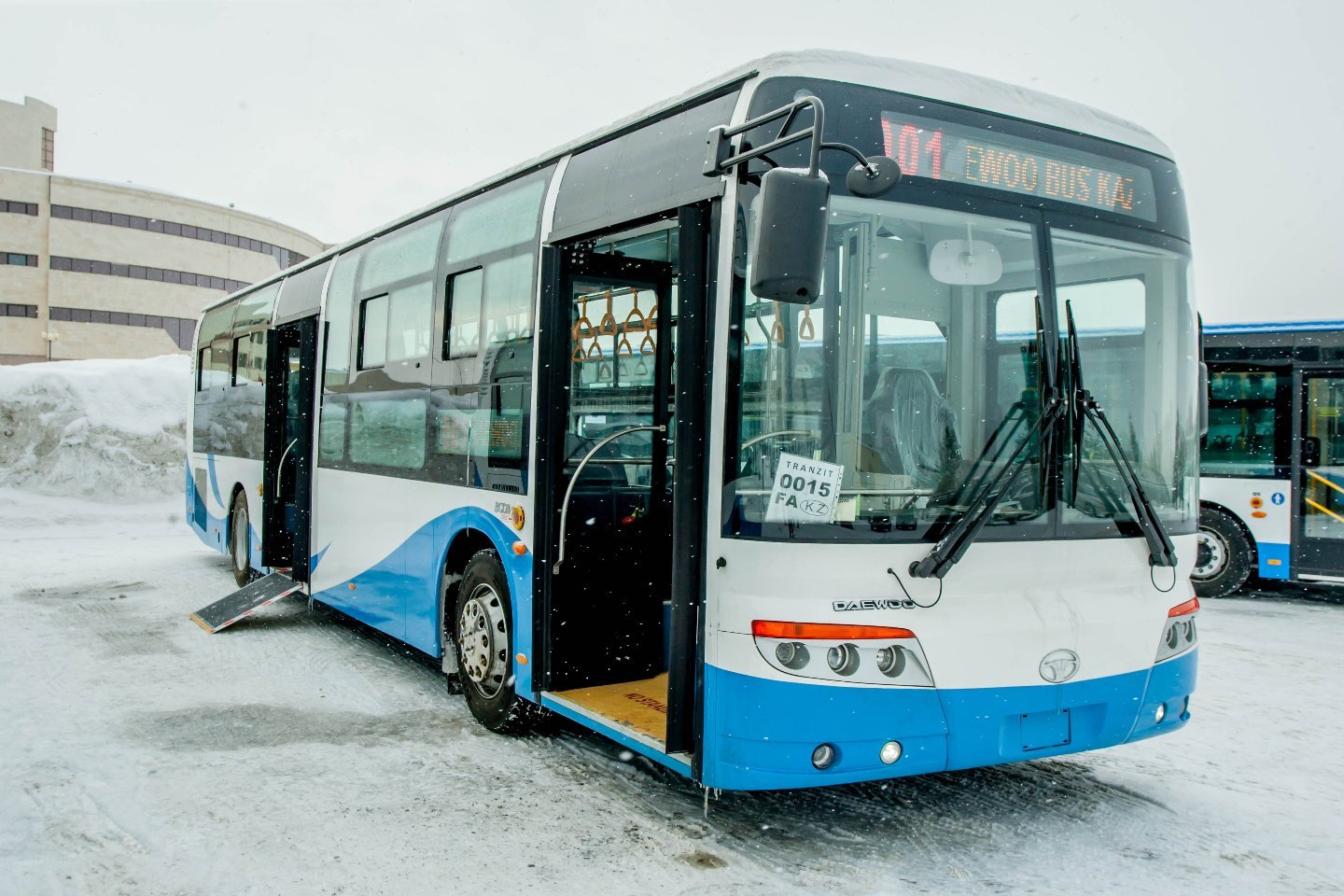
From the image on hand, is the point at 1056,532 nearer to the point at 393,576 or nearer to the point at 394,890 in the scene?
the point at 394,890

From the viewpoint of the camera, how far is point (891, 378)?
161 inches

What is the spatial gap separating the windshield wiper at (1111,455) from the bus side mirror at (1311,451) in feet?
25.4

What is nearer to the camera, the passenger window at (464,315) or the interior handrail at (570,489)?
the interior handrail at (570,489)

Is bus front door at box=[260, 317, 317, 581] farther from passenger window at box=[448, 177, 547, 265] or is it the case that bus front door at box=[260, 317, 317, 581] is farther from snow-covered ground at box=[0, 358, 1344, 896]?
passenger window at box=[448, 177, 547, 265]

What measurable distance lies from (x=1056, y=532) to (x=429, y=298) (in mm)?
4335

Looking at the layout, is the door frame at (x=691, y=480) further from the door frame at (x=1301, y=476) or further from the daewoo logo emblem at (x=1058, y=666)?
the door frame at (x=1301, y=476)

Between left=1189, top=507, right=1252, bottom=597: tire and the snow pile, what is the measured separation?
54.6 ft

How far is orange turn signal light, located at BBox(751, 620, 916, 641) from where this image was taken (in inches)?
153

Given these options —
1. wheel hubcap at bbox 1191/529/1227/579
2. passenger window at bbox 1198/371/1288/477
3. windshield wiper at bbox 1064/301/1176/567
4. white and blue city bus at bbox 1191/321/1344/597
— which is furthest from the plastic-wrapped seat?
wheel hubcap at bbox 1191/529/1227/579

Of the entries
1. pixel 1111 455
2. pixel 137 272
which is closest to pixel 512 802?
pixel 1111 455

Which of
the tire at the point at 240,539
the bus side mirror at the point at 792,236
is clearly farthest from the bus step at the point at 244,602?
the bus side mirror at the point at 792,236

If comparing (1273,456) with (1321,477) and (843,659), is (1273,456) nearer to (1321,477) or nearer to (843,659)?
(1321,477)

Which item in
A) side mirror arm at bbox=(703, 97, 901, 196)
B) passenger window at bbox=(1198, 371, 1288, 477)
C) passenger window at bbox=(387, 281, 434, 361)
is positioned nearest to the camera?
side mirror arm at bbox=(703, 97, 901, 196)

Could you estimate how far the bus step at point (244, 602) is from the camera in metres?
8.77
